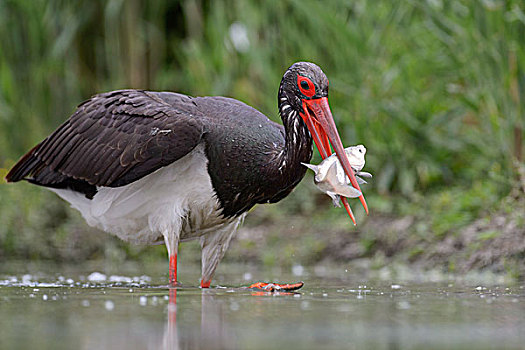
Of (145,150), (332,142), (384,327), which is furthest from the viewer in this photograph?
(145,150)

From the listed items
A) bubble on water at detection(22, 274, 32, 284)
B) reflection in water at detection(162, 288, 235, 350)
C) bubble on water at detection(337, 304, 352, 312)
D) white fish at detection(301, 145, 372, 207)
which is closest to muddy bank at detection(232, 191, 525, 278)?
white fish at detection(301, 145, 372, 207)

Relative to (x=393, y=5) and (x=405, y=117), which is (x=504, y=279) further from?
(x=393, y=5)

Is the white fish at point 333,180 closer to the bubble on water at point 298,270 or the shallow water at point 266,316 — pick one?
the shallow water at point 266,316

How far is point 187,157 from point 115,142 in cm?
49

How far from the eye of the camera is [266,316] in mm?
3539

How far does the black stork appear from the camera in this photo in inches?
195

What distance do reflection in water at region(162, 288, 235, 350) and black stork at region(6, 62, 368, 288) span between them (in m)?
1.13

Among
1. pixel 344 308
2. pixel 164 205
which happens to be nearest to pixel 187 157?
pixel 164 205

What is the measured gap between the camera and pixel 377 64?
310 inches

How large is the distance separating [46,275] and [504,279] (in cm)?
302

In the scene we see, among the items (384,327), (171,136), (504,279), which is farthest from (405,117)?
(384,327)

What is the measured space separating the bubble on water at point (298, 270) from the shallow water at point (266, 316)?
3.58 feet

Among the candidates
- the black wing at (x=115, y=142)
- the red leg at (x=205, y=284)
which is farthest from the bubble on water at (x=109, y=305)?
the red leg at (x=205, y=284)

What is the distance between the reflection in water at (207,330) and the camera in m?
2.86
